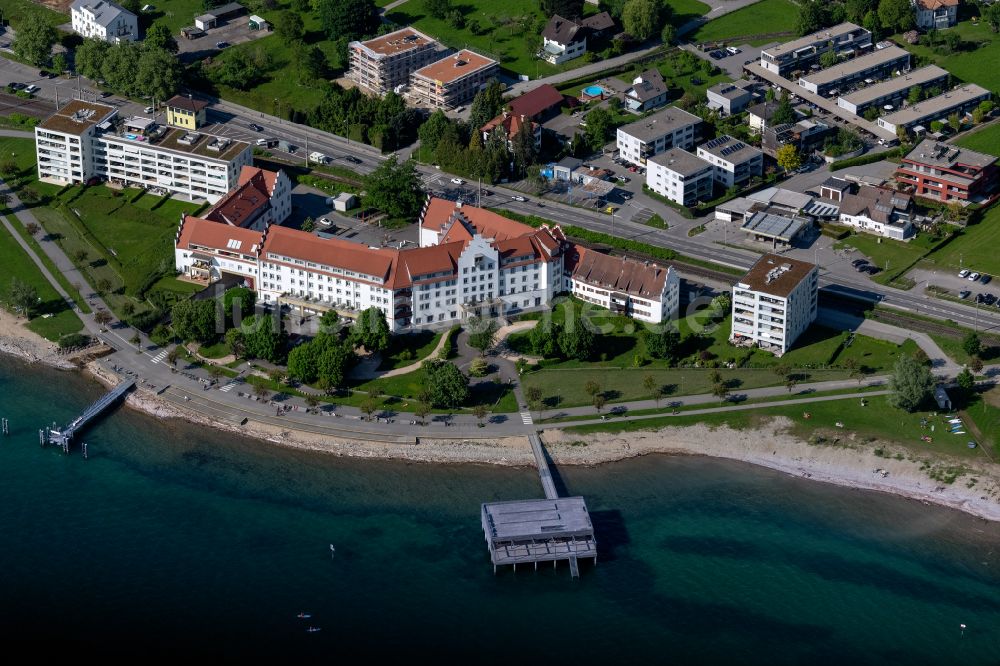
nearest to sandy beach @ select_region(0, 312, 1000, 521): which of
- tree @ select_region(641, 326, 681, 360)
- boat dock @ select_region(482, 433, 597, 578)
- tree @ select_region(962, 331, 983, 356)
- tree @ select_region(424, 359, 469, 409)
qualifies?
tree @ select_region(424, 359, 469, 409)

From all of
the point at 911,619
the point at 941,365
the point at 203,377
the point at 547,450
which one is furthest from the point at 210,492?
the point at 941,365

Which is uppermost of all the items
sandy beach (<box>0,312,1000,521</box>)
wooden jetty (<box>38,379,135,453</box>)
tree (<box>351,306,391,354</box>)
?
tree (<box>351,306,391,354</box>)

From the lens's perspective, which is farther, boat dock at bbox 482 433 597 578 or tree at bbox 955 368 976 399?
tree at bbox 955 368 976 399

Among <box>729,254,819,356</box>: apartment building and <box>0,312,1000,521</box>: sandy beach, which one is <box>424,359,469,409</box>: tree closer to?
<box>0,312,1000,521</box>: sandy beach

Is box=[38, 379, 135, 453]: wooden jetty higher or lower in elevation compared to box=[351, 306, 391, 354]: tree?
lower

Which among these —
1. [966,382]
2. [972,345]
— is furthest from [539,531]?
[972,345]

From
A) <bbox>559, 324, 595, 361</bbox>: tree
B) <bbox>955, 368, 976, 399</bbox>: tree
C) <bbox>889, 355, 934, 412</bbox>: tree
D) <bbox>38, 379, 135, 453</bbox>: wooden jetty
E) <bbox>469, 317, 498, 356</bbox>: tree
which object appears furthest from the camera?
<bbox>469, 317, 498, 356</bbox>: tree
